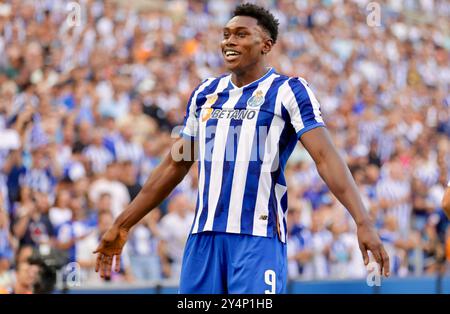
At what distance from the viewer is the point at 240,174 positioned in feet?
18.9

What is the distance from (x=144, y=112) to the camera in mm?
14031

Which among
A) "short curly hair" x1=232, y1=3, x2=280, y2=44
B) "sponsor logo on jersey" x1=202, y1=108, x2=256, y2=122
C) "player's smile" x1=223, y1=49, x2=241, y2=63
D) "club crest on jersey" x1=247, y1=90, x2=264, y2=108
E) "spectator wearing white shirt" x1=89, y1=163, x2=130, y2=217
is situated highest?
"short curly hair" x1=232, y1=3, x2=280, y2=44

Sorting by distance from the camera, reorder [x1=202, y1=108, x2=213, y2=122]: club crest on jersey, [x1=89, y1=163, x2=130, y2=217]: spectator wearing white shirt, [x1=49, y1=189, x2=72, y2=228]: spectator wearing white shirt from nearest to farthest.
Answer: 1. [x1=202, y1=108, x2=213, y2=122]: club crest on jersey
2. [x1=49, y1=189, x2=72, y2=228]: spectator wearing white shirt
3. [x1=89, y1=163, x2=130, y2=217]: spectator wearing white shirt

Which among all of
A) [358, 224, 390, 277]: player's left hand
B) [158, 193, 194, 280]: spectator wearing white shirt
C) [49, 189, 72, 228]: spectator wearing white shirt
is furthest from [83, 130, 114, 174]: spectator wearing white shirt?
[358, 224, 390, 277]: player's left hand

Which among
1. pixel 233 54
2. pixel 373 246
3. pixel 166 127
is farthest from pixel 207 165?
pixel 166 127

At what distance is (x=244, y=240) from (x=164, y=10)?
13364mm

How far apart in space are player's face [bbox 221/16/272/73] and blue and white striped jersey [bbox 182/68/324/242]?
0.17 metres

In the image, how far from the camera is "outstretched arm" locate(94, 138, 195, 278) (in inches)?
240

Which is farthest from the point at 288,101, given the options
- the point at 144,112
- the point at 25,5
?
the point at 25,5

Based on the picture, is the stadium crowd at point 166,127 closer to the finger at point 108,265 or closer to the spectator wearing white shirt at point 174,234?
the spectator wearing white shirt at point 174,234

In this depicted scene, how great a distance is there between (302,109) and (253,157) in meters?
0.36

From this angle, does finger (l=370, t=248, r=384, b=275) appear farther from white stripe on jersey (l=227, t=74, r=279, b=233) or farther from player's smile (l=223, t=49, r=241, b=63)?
player's smile (l=223, t=49, r=241, b=63)

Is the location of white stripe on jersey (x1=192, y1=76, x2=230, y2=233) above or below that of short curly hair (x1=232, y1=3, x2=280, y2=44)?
below
